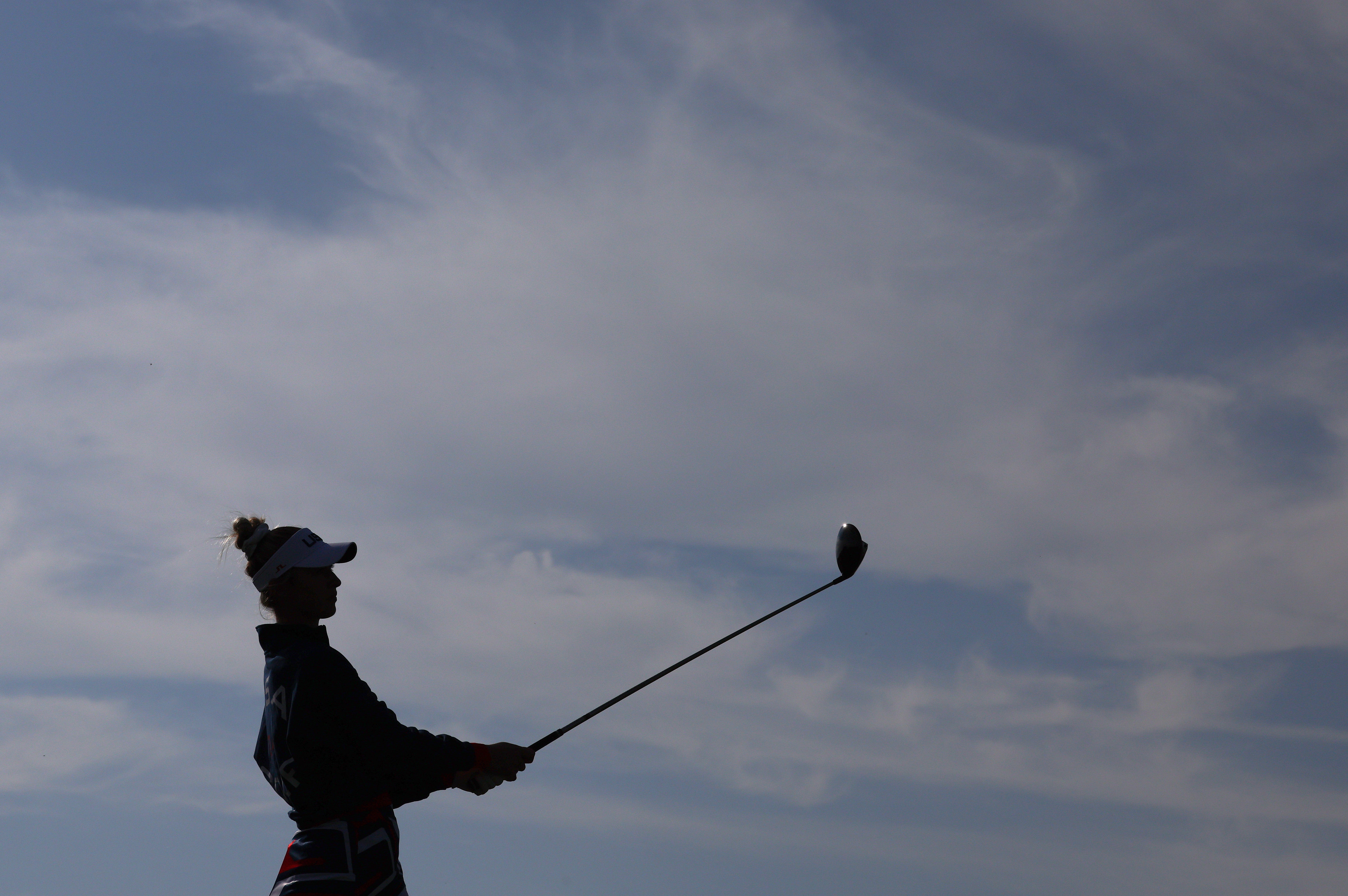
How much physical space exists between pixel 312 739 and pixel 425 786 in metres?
0.63

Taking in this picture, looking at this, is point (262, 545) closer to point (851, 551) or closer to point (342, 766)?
point (342, 766)

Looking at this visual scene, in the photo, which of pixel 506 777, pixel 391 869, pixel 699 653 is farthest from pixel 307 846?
pixel 699 653

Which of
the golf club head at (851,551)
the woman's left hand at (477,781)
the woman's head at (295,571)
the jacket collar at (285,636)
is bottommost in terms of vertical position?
the woman's left hand at (477,781)

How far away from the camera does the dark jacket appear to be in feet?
25.6

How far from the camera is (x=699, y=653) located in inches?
386

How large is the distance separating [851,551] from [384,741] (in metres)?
4.60

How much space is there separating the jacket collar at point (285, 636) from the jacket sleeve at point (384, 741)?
23 cm

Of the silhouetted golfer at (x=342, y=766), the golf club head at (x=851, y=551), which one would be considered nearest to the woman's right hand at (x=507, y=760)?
the silhouetted golfer at (x=342, y=766)

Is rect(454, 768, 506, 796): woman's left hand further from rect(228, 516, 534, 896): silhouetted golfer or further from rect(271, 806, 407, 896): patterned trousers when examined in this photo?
rect(271, 806, 407, 896): patterned trousers

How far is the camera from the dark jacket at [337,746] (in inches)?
307

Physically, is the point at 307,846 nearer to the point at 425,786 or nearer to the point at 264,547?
the point at 425,786

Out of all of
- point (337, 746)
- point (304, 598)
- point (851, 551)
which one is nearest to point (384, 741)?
point (337, 746)

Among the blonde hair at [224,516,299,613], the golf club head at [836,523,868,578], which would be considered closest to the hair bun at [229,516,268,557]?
the blonde hair at [224,516,299,613]

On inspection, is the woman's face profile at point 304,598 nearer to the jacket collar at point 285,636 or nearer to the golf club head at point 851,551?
the jacket collar at point 285,636
